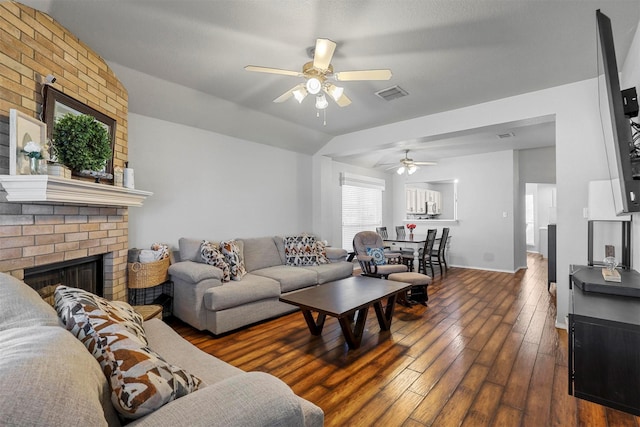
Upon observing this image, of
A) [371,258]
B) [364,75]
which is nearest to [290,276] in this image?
[371,258]

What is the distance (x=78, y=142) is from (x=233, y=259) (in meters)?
Answer: 1.97

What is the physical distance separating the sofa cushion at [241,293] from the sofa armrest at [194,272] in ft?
0.46

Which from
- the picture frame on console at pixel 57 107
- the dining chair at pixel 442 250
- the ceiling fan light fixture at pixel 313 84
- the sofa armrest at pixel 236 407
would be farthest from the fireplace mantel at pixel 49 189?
the dining chair at pixel 442 250

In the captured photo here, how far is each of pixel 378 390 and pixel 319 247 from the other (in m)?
2.76

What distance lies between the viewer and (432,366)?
2451 millimetres

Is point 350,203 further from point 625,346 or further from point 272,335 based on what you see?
point 625,346

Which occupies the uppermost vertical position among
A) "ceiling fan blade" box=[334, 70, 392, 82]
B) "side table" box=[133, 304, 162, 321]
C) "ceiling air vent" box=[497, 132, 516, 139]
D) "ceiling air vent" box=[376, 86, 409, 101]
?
"ceiling air vent" box=[376, 86, 409, 101]

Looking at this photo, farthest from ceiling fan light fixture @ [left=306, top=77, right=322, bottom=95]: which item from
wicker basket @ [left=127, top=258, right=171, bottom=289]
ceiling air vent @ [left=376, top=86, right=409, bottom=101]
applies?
wicker basket @ [left=127, top=258, right=171, bottom=289]

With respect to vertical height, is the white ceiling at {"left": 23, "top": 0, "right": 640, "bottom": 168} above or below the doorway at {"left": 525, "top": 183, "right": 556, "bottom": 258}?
above

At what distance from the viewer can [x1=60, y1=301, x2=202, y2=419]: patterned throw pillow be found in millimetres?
897

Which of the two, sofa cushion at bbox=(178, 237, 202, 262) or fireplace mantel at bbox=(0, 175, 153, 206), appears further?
sofa cushion at bbox=(178, 237, 202, 262)

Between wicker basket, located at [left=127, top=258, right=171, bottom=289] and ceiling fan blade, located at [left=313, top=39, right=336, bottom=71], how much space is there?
2550 millimetres

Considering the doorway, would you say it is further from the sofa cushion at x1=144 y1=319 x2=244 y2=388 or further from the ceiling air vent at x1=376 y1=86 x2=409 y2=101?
the sofa cushion at x1=144 y1=319 x2=244 y2=388

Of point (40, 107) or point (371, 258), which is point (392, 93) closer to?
point (371, 258)
